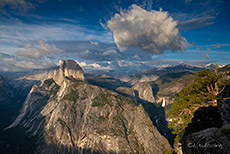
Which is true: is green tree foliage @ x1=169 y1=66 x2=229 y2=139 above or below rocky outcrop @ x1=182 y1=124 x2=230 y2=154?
above

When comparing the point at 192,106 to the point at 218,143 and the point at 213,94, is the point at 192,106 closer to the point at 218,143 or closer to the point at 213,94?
the point at 213,94

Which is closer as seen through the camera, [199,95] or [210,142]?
[210,142]

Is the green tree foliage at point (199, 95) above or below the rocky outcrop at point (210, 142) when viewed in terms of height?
above

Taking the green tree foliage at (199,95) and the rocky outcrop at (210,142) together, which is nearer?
the rocky outcrop at (210,142)

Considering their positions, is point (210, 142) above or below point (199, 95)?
below

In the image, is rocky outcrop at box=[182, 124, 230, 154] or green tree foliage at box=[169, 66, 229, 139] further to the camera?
green tree foliage at box=[169, 66, 229, 139]
